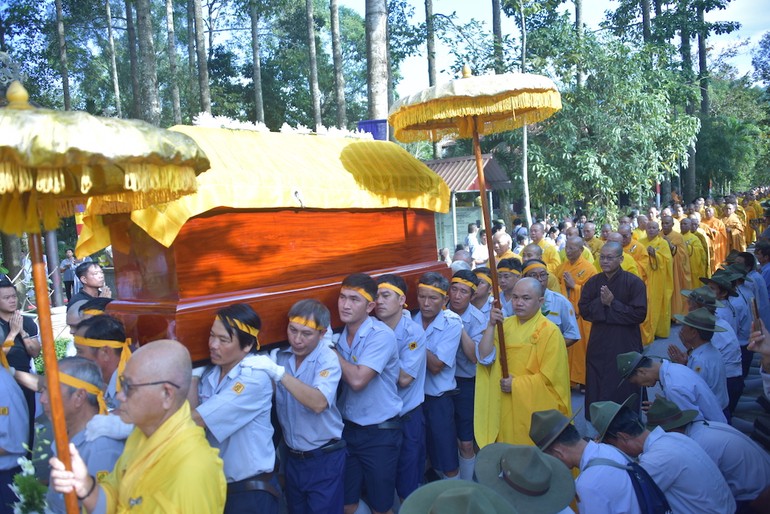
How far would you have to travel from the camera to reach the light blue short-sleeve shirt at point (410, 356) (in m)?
3.96

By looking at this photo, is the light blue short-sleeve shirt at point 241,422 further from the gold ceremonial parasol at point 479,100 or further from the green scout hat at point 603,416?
the gold ceremonial parasol at point 479,100

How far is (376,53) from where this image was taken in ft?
24.2

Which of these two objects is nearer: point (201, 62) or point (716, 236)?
point (716, 236)

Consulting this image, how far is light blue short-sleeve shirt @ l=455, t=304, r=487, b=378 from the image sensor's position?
479 centimetres

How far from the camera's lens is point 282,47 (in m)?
28.3

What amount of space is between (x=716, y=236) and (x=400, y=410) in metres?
12.6

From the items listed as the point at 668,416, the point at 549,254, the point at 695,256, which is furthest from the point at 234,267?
the point at 695,256

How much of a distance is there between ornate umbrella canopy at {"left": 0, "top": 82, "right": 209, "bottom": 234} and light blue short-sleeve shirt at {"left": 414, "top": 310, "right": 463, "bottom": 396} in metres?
2.41

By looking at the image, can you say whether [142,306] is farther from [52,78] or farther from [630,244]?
[52,78]

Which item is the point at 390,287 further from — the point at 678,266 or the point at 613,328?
the point at 678,266

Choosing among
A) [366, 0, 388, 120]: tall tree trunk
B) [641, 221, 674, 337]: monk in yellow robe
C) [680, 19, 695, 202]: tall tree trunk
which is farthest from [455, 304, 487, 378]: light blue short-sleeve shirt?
[680, 19, 695, 202]: tall tree trunk

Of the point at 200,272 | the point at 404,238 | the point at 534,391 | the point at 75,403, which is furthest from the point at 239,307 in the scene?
the point at 534,391

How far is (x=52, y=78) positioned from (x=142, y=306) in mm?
24980

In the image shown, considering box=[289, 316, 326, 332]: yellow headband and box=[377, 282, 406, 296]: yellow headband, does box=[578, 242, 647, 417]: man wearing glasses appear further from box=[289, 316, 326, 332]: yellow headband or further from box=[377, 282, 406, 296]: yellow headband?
box=[289, 316, 326, 332]: yellow headband
